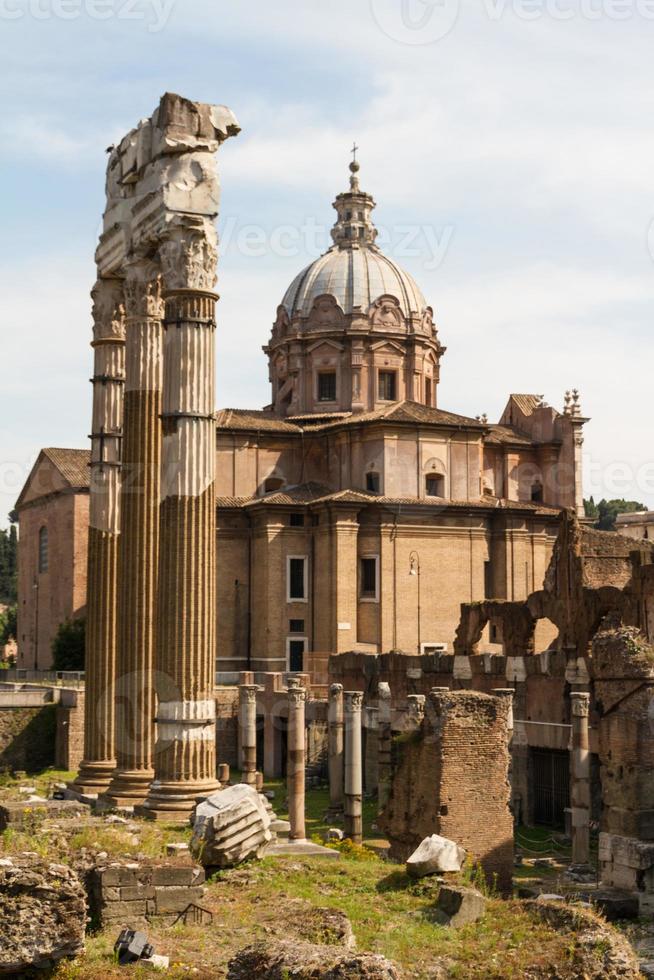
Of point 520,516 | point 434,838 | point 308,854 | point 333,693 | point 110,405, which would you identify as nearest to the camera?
point 434,838

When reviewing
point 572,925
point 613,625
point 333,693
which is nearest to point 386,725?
point 333,693

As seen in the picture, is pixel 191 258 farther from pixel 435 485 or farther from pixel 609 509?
pixel 609 509

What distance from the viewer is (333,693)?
95.5 ft

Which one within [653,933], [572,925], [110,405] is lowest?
[653,933]

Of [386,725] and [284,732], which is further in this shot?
[284,732]

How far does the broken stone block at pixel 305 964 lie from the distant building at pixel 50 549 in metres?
39.0

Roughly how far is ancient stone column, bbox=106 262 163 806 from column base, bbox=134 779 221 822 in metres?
1.53

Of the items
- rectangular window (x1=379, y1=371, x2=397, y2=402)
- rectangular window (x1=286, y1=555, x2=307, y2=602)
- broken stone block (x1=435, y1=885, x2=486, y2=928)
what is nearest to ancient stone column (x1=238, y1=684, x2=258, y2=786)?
rectangular window (x1=286, y1=555, x2=307, y2=602)

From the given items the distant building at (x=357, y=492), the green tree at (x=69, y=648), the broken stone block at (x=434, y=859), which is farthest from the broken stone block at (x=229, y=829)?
the green tree at (x=69, y=648)

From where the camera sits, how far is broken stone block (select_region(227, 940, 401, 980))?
855 centimetres

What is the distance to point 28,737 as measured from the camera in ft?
112

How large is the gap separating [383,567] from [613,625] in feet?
42.6

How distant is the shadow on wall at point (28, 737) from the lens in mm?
34094

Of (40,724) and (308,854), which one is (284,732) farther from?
(308,854)
